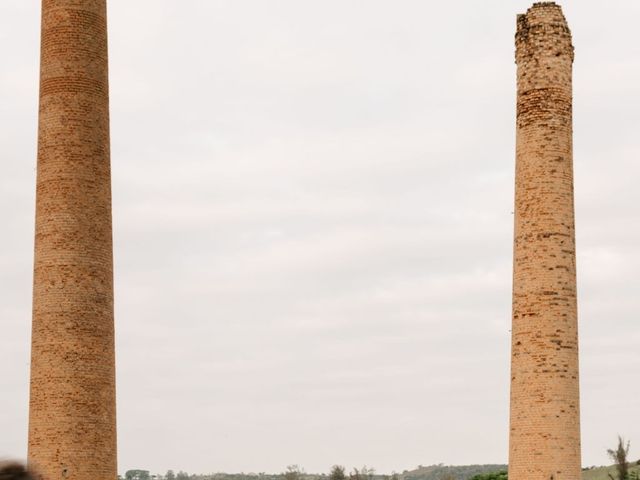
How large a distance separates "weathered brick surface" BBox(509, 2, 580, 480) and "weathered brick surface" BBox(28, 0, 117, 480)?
23.1 feet

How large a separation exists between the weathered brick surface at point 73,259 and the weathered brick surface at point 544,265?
23.1ft

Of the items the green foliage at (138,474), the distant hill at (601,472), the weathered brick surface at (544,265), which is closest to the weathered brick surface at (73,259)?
the weathered brick surface at (544,265)

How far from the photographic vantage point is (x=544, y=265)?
18609mm

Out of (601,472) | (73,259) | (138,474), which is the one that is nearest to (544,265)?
(73,259)

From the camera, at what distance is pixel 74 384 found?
20.0 metres

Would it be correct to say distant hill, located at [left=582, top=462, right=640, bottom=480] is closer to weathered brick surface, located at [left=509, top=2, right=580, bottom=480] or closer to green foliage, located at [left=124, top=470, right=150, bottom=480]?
weathered brick surface, located at [left=509, top=2, right=580, bottom=480]

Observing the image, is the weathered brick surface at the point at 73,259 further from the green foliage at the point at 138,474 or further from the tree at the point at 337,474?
the green foliage at the point at 138,474

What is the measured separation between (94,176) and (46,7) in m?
3.17

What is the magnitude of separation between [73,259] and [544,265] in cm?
791

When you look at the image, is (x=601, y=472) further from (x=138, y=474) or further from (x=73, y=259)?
(x=138, y=474)

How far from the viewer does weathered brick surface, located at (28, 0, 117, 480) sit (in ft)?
65.5

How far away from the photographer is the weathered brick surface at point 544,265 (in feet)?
60.3

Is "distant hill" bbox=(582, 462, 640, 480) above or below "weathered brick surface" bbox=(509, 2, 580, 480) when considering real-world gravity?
below

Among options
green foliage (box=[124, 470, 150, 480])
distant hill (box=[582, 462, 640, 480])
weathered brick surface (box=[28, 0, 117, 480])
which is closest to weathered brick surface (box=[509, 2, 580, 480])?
weathered brick surface (box=[28, 0, 117, 480])
